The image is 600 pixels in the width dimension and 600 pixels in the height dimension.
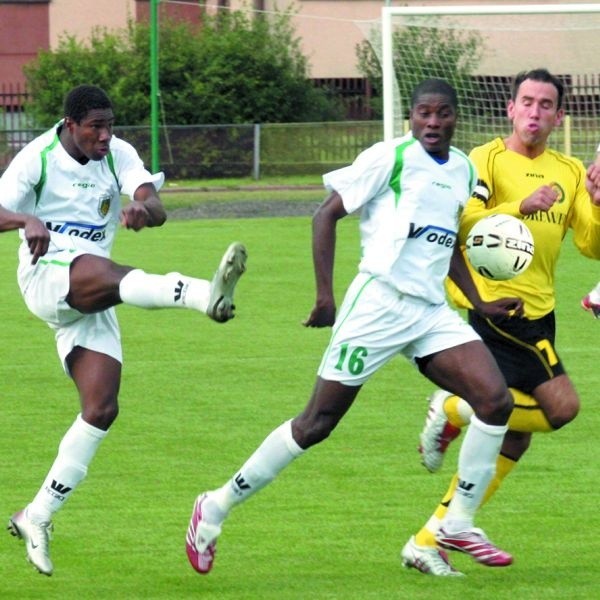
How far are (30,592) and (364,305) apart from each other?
5.93ft

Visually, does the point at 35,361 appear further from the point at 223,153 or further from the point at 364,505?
the point at 223,153

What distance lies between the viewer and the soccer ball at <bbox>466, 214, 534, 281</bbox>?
6902 mm

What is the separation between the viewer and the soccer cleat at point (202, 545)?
6746 millimetres

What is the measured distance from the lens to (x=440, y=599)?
6.41 meters

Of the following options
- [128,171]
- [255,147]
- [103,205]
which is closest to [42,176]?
[103,205]

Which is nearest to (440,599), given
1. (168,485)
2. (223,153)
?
(168,485)

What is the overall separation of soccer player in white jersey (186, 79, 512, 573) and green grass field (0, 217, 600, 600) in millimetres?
403

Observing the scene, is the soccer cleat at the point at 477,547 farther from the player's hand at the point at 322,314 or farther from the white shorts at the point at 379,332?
the player's hand at the point at 322,314

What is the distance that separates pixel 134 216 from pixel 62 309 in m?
0.59

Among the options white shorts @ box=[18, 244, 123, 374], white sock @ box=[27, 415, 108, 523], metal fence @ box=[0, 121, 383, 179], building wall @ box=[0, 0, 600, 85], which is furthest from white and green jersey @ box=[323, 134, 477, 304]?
building wall @ box=[0, 0, 600, 85]

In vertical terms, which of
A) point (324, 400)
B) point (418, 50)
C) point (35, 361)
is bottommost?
point (35, 361)

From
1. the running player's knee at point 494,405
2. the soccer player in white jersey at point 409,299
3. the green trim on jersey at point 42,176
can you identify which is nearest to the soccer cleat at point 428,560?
the soccer player in white jersey at point 409,299

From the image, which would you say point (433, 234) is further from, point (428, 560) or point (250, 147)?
point (250, 147)

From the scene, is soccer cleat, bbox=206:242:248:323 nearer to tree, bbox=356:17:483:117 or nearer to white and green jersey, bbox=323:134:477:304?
white and green jersey, bbox=323:134:477:304
